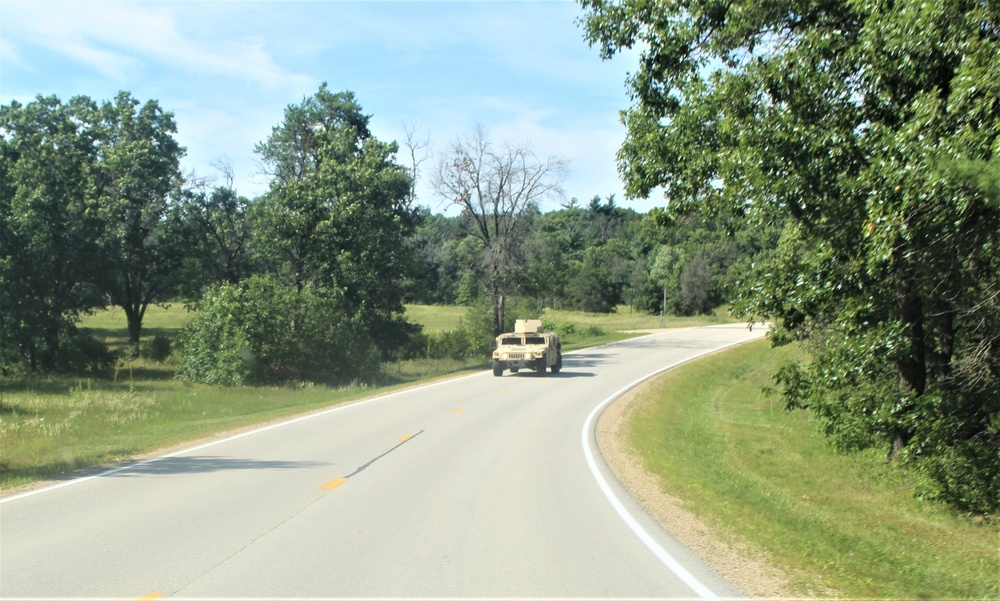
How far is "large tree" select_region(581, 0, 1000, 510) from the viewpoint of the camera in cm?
922

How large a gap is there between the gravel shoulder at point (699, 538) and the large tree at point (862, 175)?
11.6 feet

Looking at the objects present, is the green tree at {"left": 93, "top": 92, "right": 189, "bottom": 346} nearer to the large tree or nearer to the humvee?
the humvee

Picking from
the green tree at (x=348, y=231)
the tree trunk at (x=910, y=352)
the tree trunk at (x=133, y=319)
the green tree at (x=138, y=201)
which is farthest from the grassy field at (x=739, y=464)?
the tree trunk at (x=133, y=319)

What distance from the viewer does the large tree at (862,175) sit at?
363 inches

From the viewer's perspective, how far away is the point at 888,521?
11539mm

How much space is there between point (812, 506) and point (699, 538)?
4.21m

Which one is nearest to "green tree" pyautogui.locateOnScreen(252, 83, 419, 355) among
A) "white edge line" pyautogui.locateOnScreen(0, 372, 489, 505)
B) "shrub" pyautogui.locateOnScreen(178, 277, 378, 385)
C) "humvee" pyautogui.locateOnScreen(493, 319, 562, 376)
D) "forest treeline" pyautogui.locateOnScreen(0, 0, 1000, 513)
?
"shrub" pyautogui.locateOnScreen(178, 277, 378, 385)

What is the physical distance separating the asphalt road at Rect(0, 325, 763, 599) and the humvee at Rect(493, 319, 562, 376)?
16.2 meters

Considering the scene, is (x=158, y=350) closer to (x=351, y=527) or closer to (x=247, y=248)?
(x=247, y=248)

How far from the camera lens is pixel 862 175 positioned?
9.96m

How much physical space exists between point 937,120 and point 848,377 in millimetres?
5493

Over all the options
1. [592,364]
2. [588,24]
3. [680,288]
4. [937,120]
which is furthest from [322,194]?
[680,288]

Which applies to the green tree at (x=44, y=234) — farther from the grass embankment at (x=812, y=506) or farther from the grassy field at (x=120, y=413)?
the grass embankment at (x=812, y=506)

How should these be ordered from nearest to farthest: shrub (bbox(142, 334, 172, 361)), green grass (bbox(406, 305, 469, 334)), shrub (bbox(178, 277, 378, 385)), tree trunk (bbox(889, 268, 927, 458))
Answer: tree trunk (bbox(889, 268, 927, 458)), shrub (bbox(178, 277, 378, 385)), shrub (bbox(142, 334, 172, 361)), green grass (bbox(406, 305, 469, 334))
